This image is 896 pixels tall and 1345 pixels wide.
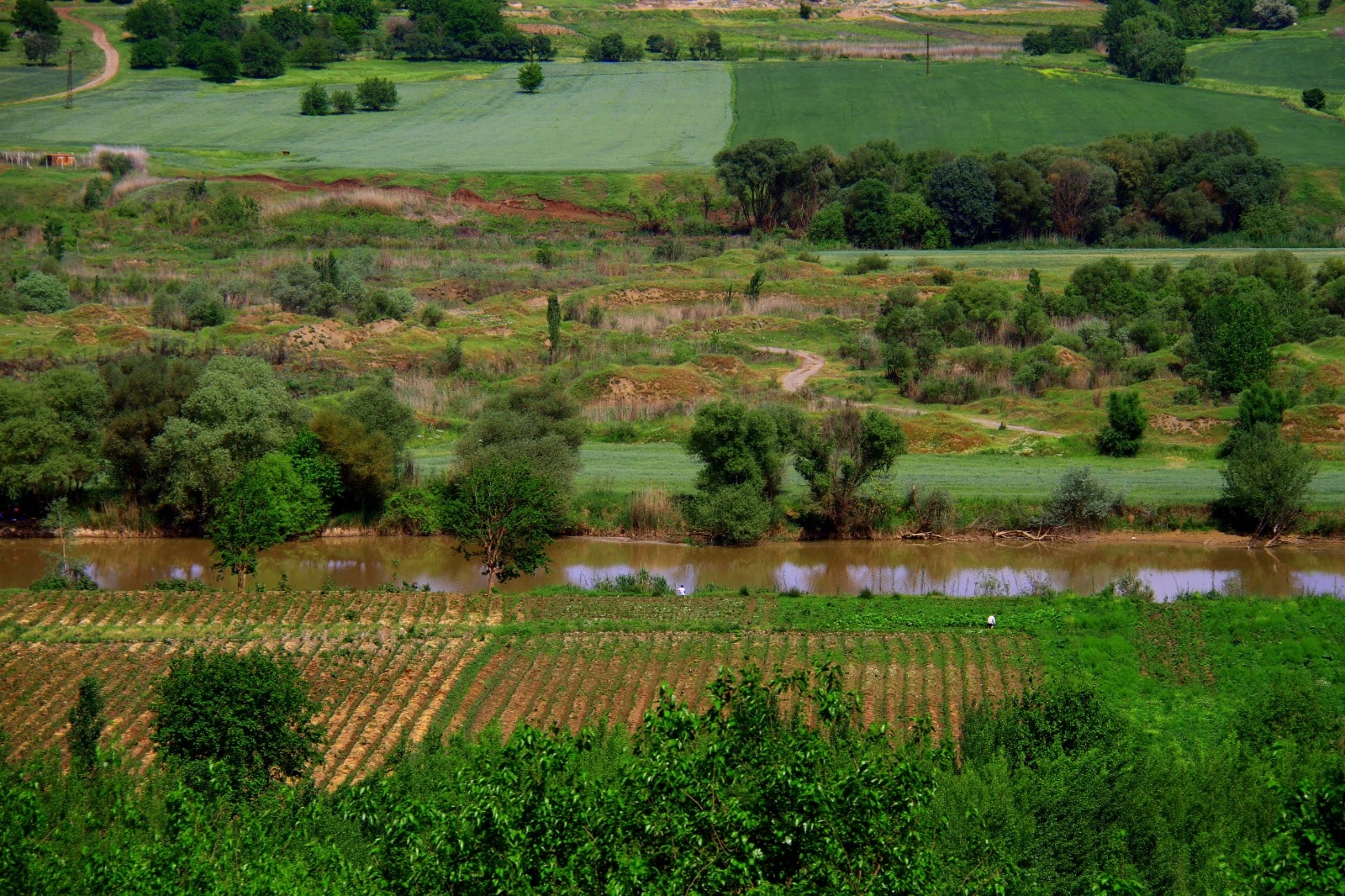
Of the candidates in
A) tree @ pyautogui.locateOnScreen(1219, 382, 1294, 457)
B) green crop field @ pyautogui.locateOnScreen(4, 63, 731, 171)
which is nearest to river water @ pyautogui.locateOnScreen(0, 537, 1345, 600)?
tree @ pyautogui.locateOnScreen(1219, 382, 1294, 457)

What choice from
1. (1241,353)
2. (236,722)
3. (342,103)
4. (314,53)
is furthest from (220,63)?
(236,722)

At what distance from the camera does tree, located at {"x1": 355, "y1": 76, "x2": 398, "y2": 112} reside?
123688 mm

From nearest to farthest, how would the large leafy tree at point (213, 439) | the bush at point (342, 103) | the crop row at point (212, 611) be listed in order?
the crop row at point (212, 611), the large leafy tree at point (213, 439), the bush at point (342, 103)

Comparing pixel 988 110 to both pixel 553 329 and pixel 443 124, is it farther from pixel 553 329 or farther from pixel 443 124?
pixel 553 329

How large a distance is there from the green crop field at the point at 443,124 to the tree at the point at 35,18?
1276 centimetres

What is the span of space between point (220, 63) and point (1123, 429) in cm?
10312

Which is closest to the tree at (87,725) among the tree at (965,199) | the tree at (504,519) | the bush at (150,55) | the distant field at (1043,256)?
the tree at (504,519)

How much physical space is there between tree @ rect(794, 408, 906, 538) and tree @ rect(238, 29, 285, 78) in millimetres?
103274

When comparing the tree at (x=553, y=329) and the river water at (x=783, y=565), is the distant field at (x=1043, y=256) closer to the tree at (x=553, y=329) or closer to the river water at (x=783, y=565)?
the tree at (x=553, y=329)

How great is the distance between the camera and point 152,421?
43.2m

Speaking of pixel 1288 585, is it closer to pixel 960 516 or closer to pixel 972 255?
pixel 960 516

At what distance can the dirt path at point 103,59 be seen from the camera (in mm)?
125312

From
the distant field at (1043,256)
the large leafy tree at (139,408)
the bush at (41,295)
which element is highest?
the large leafy tree at (139,408)

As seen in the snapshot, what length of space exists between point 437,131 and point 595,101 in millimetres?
15548
